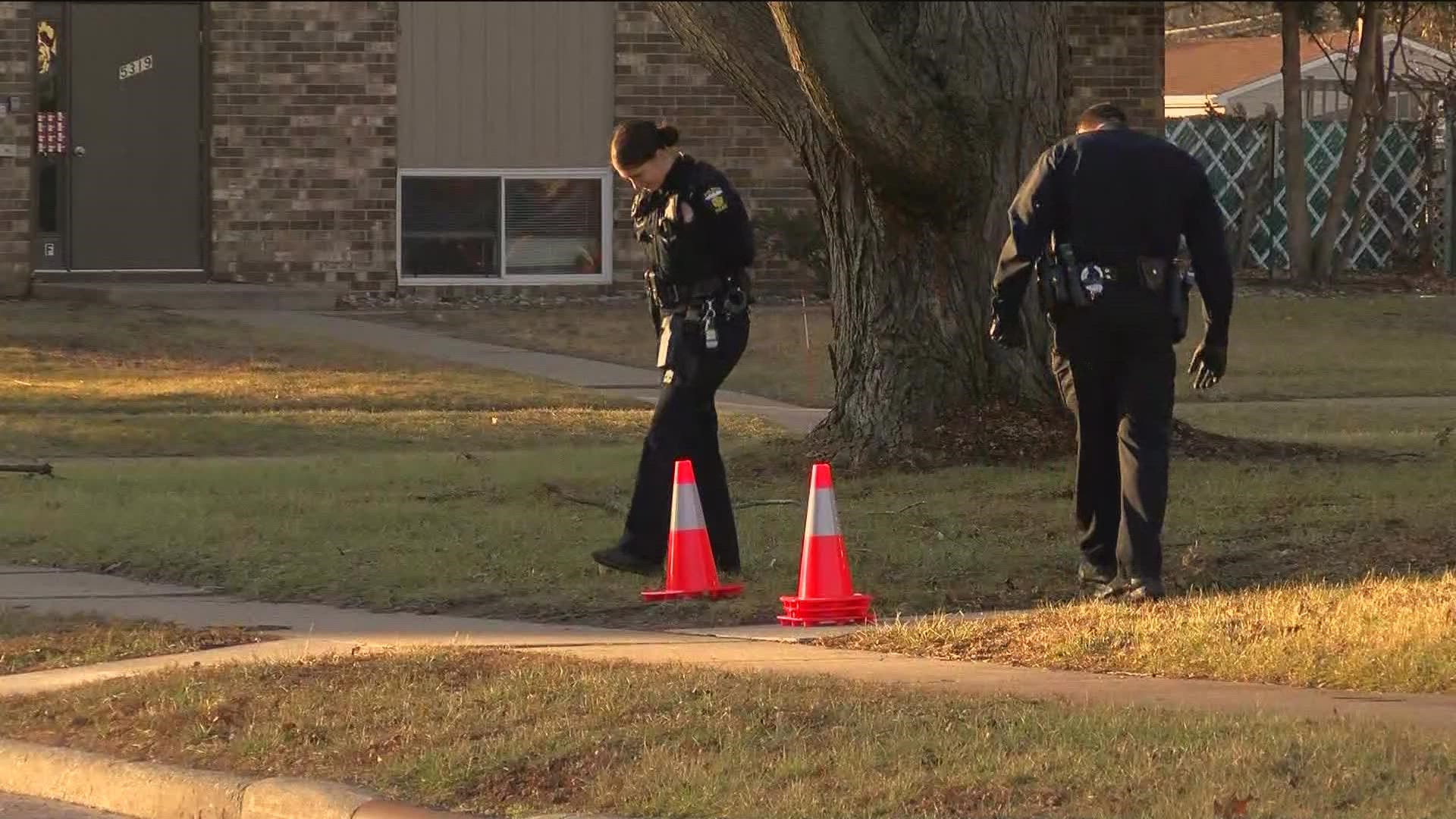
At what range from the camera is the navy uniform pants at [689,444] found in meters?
9.76

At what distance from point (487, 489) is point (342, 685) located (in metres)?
5.43

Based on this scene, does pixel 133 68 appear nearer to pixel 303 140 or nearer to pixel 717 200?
pixel 303 140

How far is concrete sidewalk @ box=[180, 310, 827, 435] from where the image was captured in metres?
18.2

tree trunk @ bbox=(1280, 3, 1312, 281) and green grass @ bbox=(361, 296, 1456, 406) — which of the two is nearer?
green grass @ bbox=(361, 296, 1456, 406)

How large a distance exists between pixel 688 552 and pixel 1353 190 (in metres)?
23.2

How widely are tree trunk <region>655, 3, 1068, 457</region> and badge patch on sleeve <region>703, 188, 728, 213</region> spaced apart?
276 cm

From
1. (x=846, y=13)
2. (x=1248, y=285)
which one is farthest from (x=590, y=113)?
(x=846, y=13)

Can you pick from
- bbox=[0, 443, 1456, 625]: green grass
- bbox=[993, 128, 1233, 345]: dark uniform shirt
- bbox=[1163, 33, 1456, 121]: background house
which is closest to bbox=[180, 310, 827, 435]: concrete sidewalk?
bbox=[0, 443, 1456, 625]: green grass

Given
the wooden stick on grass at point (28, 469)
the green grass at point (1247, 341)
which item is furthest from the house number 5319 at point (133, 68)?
the wooden stick on grass at point (28, 469)

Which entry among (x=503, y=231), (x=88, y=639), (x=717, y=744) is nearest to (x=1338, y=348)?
(x=503, y=231)

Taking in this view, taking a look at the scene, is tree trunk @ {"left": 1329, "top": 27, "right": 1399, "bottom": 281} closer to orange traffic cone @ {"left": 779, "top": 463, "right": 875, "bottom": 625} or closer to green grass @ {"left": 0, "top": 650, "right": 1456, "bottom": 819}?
orange traffic cone @ {"left": 779, "top": 463, "right": 875, "bottom": 625}

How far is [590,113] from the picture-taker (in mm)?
26734

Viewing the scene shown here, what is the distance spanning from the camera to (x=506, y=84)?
1043 inches

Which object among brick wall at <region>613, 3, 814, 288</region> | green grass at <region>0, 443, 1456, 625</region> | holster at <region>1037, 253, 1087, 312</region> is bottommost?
green grass at <region>0, 443, 1456, 625</region>
